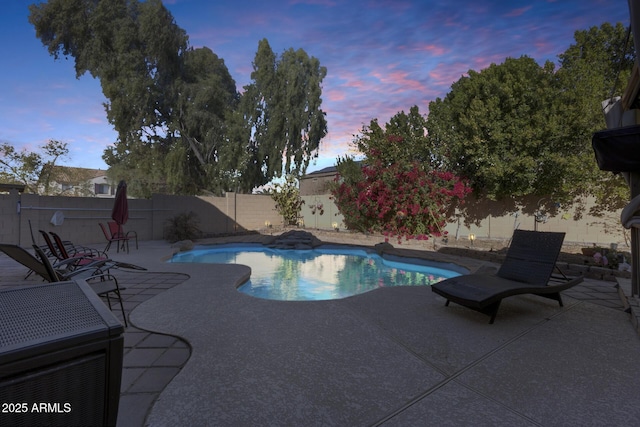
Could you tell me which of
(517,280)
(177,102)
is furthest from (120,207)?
(177,102)

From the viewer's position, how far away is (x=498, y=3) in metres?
7.50

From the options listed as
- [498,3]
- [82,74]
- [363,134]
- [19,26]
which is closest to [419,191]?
[363,134]

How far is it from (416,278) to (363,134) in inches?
367

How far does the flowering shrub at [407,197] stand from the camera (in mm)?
11586

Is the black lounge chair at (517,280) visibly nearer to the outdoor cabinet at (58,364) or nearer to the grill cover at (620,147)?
the grill cover at (620,147)

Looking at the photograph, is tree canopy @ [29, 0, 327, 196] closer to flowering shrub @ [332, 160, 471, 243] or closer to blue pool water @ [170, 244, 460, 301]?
flowering shrub @ [332, 160, 471, 243]

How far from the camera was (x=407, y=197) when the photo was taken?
11789 mm

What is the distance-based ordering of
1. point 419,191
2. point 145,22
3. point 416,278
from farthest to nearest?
point 145,22, point 419,191, point 416,278

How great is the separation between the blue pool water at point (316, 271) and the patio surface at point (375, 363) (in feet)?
7.17

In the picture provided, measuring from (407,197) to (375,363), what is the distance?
979 centimetres

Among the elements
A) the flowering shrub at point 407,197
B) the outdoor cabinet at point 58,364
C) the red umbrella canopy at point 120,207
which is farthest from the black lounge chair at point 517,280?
the red umbrella canopy at point 120,207

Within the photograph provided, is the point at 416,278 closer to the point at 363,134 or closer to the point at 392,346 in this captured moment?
the point at 392,346

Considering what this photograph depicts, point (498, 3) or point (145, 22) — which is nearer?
point (498, 3)

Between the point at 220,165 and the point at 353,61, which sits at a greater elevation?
the point at 353,61
